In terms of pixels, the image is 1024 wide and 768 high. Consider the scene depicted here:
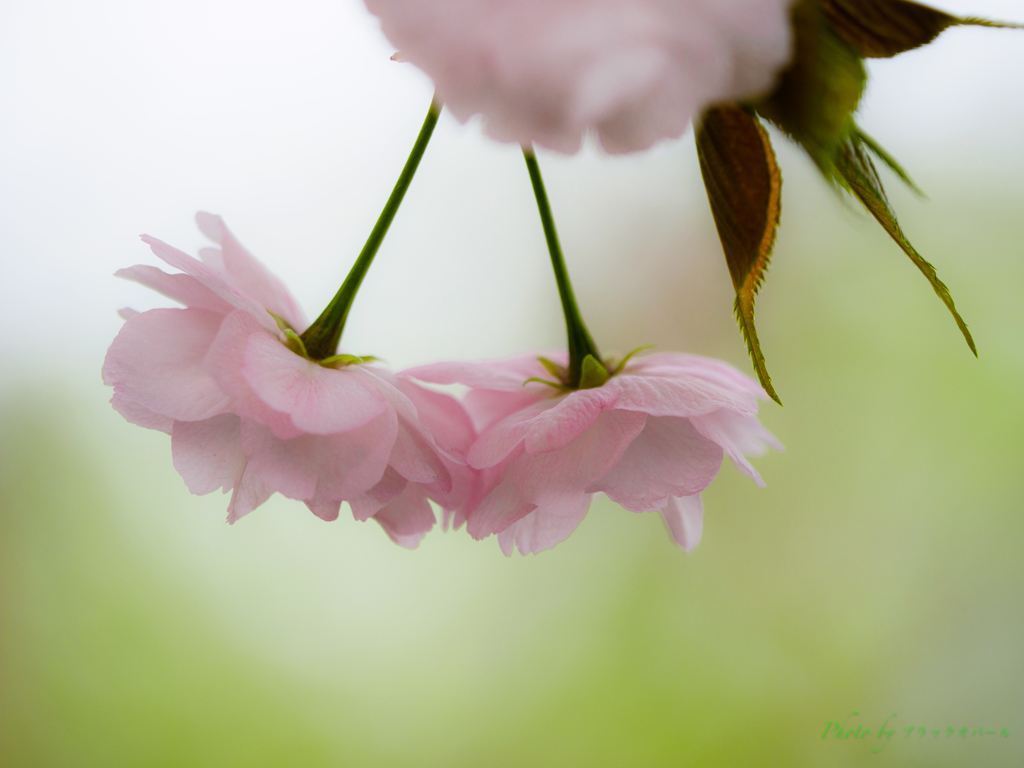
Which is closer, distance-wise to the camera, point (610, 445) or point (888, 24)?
point (888, 24)

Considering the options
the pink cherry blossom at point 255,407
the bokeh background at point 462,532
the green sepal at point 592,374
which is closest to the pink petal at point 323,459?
the pink cherry blossom at point 255,407

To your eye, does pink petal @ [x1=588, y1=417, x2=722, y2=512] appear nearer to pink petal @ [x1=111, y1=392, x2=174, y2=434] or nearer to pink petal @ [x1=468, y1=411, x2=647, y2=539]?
pink petal @ [x1=468, y1=411, x2=647, y2=539]

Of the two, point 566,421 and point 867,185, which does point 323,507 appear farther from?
point 867,185

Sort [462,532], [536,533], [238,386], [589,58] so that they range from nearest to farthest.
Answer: [589,58] → [238,386] → [536,533] → [462,532]

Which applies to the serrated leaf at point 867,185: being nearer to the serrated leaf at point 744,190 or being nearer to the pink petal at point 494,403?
the serrated leaf at point 744,190

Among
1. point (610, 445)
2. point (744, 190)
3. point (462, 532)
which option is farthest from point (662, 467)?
point (462, 532)

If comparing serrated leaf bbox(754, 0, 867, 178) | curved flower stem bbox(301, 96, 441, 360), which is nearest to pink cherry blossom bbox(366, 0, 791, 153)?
serrated leaf bbox(754, 0, 867, 178)

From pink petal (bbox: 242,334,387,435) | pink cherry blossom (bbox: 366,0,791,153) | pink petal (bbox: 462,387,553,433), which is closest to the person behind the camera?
pink cherry blossom (bbox: 366,0,791,153)

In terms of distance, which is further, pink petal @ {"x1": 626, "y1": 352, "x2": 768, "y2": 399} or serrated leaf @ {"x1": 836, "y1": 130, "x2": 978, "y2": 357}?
pink petal @ {"x1": 626, "y1": 352, "x2": 768, "y2": 399}
